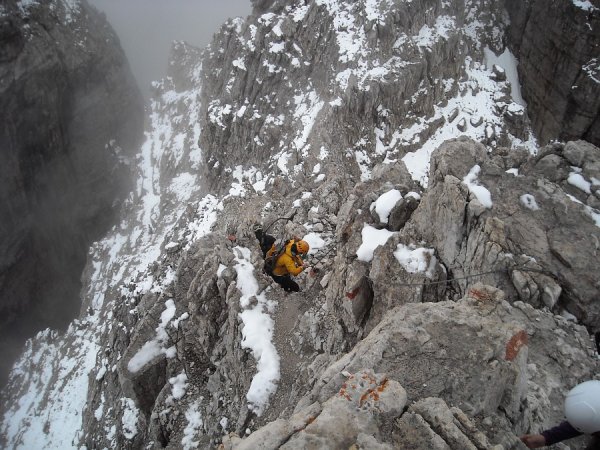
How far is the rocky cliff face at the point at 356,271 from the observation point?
436 centimetres

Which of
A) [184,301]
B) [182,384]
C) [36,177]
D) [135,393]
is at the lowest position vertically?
[36,177]

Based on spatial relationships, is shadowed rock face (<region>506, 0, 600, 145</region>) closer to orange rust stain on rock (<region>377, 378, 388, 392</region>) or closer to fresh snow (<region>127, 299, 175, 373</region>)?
orange rust stain on rock (<region>377, 378, 388, 392</region>)

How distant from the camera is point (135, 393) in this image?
11.7 metres

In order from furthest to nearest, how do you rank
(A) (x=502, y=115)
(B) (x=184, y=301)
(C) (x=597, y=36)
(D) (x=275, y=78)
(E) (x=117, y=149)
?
(E) (x=117, y=149)
(D) (x=275, y=78)
(A) (x=502, y=115)
(C) (x=597, y=36)
(B) (x=184, y=301)

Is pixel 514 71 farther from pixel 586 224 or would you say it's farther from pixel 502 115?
pixel 586 224

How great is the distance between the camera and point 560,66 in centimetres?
1895

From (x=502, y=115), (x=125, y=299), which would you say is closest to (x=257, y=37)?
(x=502, y=115)

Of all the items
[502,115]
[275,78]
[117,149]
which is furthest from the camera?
[117,149]

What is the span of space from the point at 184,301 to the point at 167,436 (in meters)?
4.00

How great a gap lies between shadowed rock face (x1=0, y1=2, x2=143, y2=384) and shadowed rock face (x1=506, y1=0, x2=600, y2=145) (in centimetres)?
3700

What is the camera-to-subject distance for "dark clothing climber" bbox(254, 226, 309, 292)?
9492mm

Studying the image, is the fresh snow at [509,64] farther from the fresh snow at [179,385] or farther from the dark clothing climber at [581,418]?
the fresh snow at [179,385]

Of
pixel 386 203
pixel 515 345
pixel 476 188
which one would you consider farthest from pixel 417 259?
pixel 515 345

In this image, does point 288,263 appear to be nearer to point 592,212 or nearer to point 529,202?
point 529,202
